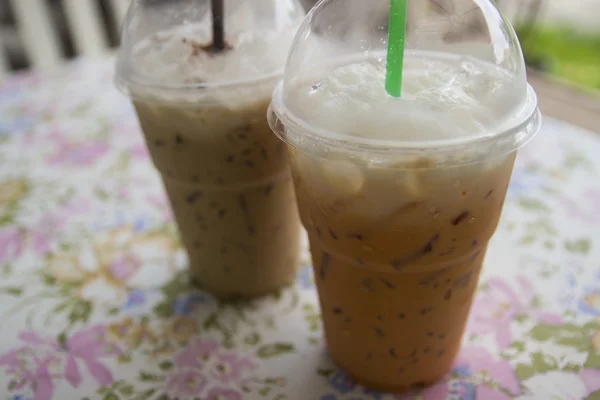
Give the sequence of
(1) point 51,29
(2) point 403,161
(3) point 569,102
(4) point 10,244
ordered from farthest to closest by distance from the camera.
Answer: (1) point 51,29 < (3) point 569,102 < (4) point 10,244 < (2) point 403,161

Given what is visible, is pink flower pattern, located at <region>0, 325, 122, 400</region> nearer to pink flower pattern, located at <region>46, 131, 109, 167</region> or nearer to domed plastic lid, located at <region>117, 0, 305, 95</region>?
domed plastic lid, located at <region>117, 0, 305, 95</region>

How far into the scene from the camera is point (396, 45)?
635mm

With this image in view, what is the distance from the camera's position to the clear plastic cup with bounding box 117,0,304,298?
0.84 meters

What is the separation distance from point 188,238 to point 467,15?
0.67 meters

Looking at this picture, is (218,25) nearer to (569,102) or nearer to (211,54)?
(211,54)

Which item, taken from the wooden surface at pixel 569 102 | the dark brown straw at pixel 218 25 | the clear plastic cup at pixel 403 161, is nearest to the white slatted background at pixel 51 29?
the dark brown straw at pixel 218 25

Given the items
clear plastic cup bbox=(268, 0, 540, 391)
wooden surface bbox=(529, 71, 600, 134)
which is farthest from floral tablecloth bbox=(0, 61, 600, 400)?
wooden surface bbox=(529, 71, 600, 134)

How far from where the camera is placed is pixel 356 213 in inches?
26.5

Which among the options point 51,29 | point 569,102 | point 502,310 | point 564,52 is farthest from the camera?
point 51,29

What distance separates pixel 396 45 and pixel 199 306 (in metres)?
0.67

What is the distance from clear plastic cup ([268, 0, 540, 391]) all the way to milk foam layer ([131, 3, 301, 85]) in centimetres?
12

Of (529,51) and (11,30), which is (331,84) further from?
(11,30)

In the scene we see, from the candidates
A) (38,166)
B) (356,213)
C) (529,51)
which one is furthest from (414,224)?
(529,51)

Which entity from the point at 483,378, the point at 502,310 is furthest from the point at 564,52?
the point at 483,378
